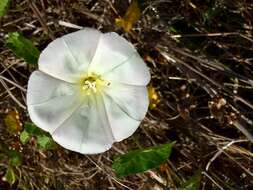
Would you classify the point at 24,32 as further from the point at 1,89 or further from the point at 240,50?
the point at 240,50

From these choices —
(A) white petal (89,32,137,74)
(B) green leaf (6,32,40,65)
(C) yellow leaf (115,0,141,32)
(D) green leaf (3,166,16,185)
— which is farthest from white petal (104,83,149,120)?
(D) green leaf (3,166,16,185)

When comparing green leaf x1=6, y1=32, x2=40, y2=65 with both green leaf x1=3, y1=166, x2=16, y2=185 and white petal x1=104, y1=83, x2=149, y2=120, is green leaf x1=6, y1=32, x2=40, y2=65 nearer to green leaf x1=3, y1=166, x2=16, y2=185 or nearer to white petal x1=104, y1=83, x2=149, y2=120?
white petal x1=104, y1=83, x2=149, y2=120

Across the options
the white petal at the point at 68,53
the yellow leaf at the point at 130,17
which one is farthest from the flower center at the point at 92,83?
the yellow leaf at the point at 130,17

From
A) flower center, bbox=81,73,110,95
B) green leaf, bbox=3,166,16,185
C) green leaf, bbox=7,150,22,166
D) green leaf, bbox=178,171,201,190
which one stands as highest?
flower center, bbox=81,73,110,95

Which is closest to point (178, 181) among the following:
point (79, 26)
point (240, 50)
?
point (240, 50)

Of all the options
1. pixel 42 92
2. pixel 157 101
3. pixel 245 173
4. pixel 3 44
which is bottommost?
pixel 245 173

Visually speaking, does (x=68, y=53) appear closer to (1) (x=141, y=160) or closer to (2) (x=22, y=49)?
(2) (x=22, y=49)

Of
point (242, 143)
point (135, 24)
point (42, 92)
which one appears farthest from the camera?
point (242, 143)
